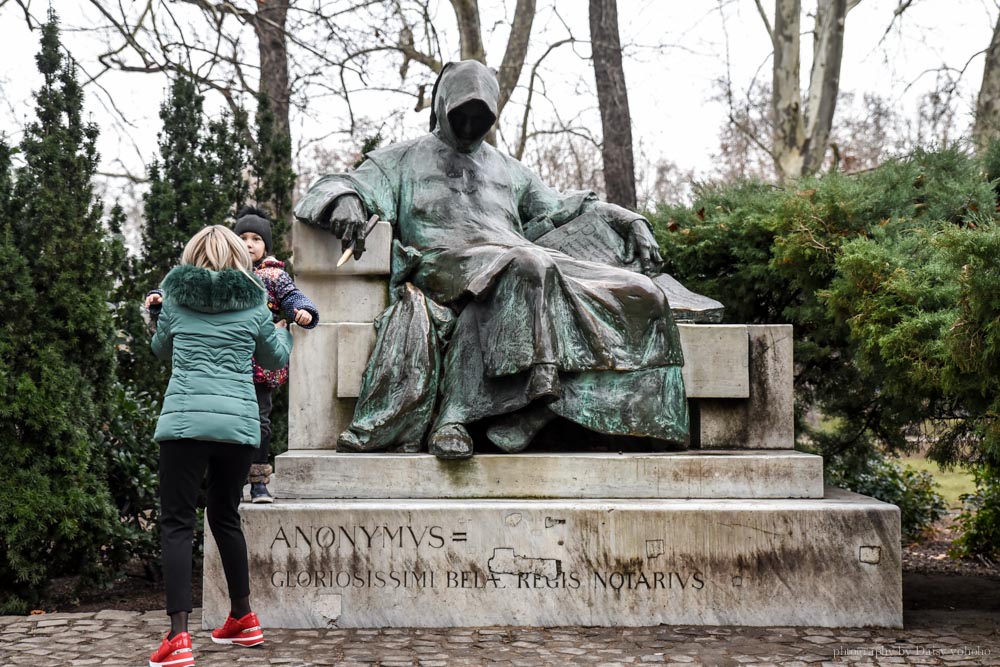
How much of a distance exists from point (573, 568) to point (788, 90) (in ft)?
29.9

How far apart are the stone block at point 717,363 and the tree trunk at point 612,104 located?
6.55 metres

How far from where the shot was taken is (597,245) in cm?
540

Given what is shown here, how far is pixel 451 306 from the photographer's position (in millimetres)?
4871

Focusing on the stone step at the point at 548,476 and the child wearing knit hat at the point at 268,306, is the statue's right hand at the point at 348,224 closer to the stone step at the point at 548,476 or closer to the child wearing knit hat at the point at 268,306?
the child wearing knit hat at the point at 268,306

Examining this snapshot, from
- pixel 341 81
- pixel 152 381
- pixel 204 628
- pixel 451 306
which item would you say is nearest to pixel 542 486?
pixel 451 306

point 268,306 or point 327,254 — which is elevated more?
point 327,254

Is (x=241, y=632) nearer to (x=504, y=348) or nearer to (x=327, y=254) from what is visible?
(x=504, y=348)

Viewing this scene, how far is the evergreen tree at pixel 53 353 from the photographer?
4781 millimetres

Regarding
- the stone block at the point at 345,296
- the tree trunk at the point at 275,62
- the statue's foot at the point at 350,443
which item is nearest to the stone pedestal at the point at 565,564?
the statue's foot at the point at 350,443

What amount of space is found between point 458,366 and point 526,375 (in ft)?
1.10

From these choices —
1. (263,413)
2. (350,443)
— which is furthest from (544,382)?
(263,413)

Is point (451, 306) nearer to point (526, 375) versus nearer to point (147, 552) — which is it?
point (526, 375)

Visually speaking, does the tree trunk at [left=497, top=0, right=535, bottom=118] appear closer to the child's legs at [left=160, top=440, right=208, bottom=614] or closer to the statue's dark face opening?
the statue's dark face opening

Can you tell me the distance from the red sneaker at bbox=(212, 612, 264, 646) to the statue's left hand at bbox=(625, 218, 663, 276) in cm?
263
